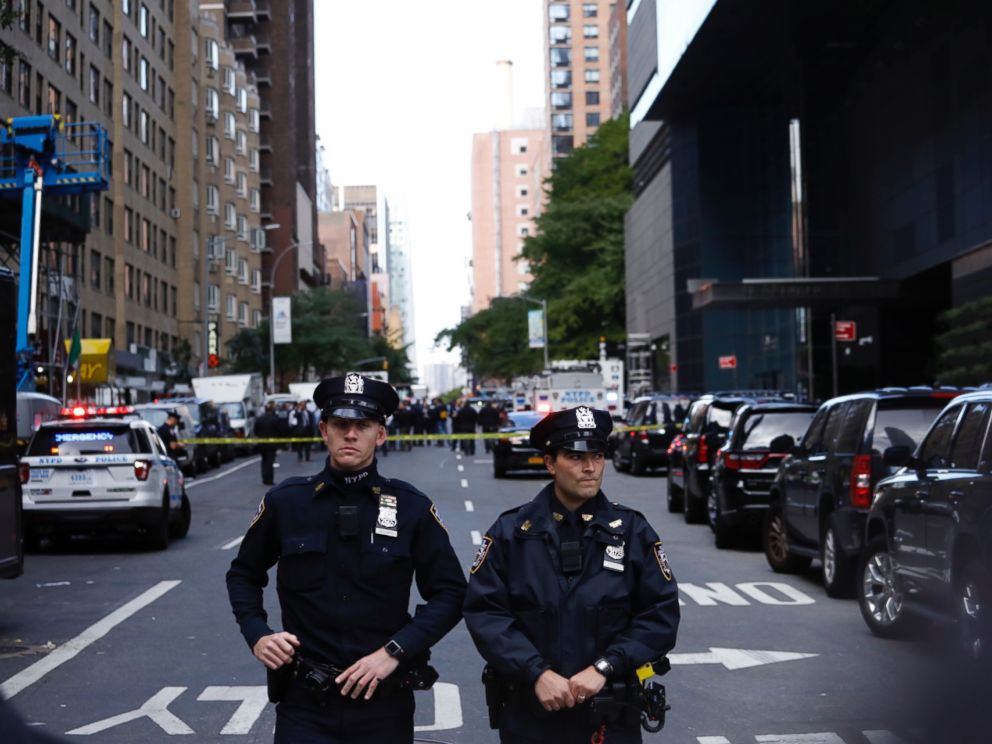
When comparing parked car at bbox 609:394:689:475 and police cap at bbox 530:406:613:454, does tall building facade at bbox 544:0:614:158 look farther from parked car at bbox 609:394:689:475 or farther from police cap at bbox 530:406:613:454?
police cap at bbox 530:406:613:454

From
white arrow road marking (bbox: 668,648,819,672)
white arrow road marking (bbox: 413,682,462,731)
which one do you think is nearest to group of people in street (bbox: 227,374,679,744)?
white arrow road marking (bbox: 413,682,462,731)

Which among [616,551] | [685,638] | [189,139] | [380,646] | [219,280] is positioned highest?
[189,139]

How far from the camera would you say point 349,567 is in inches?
182

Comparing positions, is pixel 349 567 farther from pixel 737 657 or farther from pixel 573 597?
pixel 737 657

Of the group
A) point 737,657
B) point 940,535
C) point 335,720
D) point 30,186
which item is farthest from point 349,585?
point 30,186

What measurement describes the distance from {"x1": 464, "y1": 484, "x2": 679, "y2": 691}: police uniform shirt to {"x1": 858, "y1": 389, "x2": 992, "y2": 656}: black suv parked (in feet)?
16.2

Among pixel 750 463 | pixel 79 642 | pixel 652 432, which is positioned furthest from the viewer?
pixel 652 432

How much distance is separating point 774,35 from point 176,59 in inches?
1516

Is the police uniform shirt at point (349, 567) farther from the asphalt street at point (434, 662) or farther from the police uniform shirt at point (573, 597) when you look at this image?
the asphalt street at point (434, 662)

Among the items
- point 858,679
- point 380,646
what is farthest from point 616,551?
point 858,679

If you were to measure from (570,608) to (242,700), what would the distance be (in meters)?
5.12

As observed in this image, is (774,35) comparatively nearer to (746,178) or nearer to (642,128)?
(746,178)

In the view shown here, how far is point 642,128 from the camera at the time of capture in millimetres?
80125

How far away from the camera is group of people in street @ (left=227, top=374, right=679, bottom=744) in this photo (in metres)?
4.43
